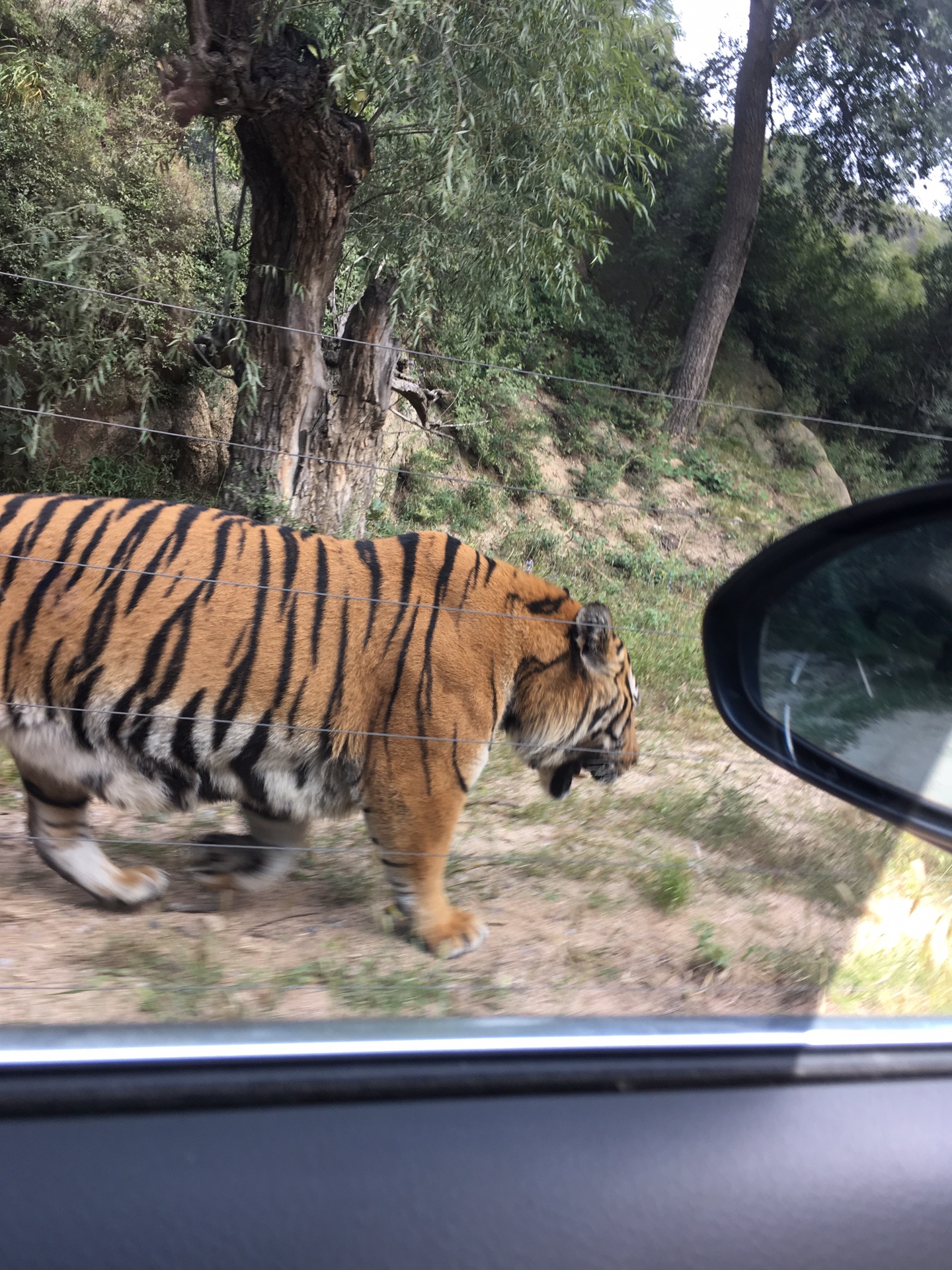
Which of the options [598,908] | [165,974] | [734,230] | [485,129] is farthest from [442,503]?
[165,974]

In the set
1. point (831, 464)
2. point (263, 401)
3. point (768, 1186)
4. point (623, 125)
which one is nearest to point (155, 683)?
point (768, 1186)

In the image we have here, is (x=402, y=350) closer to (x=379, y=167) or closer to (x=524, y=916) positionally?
(x=379, y=167)

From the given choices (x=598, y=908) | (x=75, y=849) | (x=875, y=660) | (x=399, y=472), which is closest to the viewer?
(x=875, y=660)

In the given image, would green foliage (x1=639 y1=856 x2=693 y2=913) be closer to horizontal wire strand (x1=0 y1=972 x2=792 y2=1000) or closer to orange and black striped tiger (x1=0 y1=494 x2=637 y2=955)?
horizontal wire strand (x1=0 y1=972 x2=792 y2=1000)

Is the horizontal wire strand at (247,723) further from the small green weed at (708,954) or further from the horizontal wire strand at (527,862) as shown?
the small green weed at (708,954)

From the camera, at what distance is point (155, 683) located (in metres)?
2.77

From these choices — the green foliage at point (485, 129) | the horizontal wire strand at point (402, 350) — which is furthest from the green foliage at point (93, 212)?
the green foliage at point (485, 129)

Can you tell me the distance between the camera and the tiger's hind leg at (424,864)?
2914 millimetres

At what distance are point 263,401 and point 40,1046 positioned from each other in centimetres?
621

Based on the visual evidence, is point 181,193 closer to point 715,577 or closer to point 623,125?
point 623,125

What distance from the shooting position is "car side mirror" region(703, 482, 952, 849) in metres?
2.04

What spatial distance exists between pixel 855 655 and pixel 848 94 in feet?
24.8

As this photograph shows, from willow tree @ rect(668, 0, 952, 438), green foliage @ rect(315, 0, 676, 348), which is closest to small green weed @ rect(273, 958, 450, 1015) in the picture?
green foliage @ rect(315, 0, 676, 348)

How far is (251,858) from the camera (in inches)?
129
